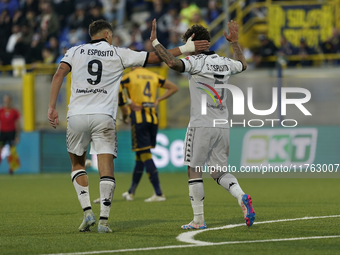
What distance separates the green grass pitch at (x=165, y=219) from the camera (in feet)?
18.3

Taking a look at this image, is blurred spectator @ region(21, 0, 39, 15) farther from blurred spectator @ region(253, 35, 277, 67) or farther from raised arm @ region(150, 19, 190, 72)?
raised arm @ region(150, 19, 190, 72)

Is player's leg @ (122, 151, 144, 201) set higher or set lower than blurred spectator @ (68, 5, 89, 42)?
lower

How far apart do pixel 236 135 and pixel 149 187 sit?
4.25 metres

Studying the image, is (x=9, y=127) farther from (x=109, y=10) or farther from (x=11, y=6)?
(x=11, y=6)

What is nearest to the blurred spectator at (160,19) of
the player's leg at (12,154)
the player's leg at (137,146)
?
the player's leg at (12,154)

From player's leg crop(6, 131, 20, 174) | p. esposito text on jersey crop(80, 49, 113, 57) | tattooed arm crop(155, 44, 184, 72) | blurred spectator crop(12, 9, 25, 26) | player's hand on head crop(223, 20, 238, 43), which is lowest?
player's leg crop(6, 131, 20, 174)

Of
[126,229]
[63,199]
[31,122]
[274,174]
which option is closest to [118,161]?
[31,122]

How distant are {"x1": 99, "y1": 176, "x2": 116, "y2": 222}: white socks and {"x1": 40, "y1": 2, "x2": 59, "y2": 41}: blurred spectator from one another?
1689 cm

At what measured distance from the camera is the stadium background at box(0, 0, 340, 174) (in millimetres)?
16547

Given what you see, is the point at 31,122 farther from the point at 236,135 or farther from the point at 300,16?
the point at 300,16

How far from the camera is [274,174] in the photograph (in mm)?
16641

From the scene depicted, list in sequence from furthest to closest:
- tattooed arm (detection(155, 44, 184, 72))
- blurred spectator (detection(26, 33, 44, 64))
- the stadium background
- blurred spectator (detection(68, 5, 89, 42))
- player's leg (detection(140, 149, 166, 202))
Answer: blurred spectator (detection(68, 5, 89, 42)) → blurred spectator (detection(26, 33, 44, 64)) → the stadium background → player's leg (detection(140, 149, 166, 202)) → tattooed arm (detection(155, 44, 184, 72))

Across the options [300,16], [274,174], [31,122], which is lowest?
[274,174]

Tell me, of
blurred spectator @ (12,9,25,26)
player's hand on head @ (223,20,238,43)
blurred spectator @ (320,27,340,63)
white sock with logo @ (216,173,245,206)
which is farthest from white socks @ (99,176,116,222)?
blurred spectator @ (12,9,25,26)
